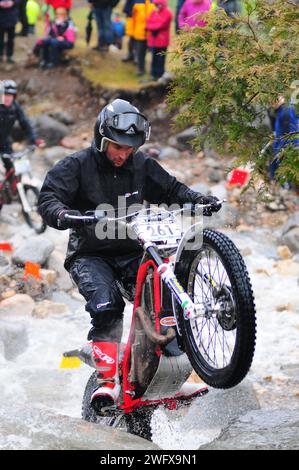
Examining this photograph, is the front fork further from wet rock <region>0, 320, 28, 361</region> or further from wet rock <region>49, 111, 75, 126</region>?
wet rock <region>49, 111, 75, 126</region>

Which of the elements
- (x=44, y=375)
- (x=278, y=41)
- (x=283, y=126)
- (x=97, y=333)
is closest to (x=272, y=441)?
(x=97, y=333)

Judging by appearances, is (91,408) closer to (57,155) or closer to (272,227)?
(272,227)

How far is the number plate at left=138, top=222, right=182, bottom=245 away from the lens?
5.11 m

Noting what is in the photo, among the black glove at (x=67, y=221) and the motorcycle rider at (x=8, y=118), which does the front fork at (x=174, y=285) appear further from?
the motorcycle rider at (x=8, y=118)

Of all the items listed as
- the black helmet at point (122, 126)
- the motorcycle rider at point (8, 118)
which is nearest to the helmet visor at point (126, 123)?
the black helmet at point (122, 126)

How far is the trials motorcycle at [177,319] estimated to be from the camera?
448 centimetres

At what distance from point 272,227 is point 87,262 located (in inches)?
277

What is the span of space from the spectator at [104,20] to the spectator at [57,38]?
68 cm

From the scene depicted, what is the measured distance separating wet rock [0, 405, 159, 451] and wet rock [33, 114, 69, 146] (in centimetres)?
1098

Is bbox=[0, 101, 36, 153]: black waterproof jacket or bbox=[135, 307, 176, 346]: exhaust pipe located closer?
bbox=[135, 307, 176, 346]: exhaust pipe

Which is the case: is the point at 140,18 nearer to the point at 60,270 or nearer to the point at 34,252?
the point at 34,252

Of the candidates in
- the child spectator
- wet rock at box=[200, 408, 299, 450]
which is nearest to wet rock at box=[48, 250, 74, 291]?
wet rock at box=[200, 408, 299, 450]

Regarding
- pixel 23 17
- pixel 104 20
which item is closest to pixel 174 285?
pixel 104 20
